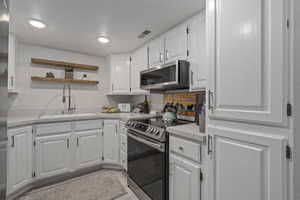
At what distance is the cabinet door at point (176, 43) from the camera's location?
1.70 metres

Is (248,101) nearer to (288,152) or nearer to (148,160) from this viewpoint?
(288,152)

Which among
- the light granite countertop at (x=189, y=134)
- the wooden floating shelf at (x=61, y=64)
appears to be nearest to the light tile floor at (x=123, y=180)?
the light granite countertop at (x=189, y=134)

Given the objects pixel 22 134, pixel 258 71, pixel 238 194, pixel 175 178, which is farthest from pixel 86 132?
pixel 258 71

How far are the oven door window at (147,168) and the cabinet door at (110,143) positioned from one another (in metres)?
0.56

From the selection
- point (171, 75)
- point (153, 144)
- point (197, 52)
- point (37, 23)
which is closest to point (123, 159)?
point (153, 144)

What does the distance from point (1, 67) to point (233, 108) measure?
1314mm

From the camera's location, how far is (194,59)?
5.21ft

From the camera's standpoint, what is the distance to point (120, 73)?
291 centimetres

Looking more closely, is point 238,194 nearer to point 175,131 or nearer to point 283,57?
point 175,131

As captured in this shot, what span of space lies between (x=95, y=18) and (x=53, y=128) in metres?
1.71

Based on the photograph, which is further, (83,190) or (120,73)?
(120,73)

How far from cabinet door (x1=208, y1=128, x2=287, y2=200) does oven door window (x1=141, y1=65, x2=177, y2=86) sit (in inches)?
32.8

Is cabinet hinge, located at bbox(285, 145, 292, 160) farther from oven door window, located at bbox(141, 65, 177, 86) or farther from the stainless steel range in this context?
oven door window, located at bbox(141, 65, 177, 86)

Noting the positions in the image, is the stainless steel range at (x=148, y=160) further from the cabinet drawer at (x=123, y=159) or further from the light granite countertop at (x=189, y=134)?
the cabinet drawer at (x=123, y=159)
